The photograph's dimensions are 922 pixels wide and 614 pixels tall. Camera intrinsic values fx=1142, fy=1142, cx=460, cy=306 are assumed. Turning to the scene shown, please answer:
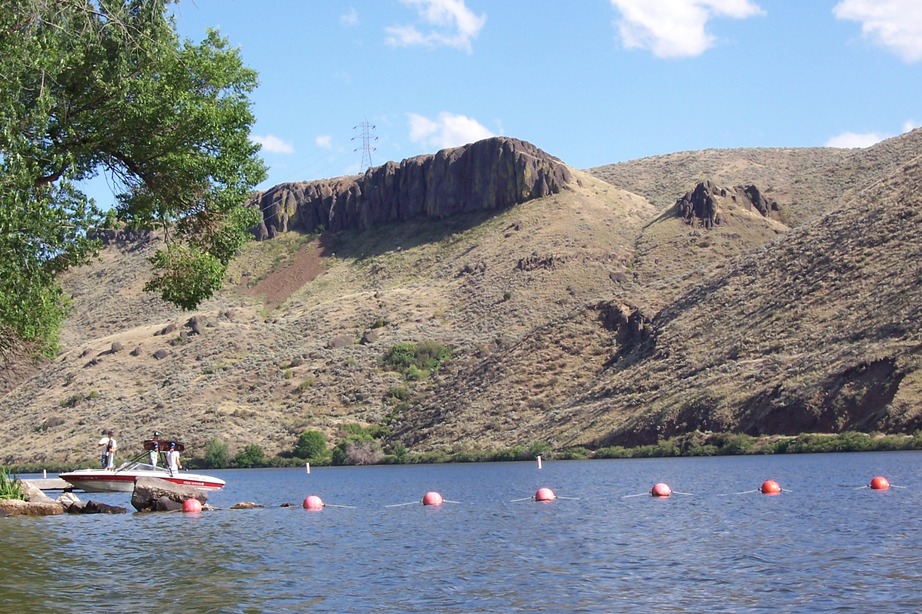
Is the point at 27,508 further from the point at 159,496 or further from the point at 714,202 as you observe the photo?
the point at 714,202

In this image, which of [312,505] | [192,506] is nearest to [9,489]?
[192,506]

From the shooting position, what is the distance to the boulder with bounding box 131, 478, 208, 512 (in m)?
37.5

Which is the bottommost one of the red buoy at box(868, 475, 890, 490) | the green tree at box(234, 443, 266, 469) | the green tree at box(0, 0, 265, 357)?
the red buoy at box(868, 475, 890, 490)

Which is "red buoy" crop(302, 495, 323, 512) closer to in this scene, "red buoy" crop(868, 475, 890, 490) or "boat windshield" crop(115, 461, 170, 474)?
"boat windshield" crop(115, 461, 170, 474)

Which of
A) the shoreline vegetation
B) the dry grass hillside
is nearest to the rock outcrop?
the dry grass hillside

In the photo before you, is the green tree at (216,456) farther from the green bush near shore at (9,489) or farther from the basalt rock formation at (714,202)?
the basalt rock formation at (714,202)

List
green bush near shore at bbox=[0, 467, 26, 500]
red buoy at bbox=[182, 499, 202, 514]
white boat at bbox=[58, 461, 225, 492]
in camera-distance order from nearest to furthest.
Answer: green bush near shore at bbox=[0, 467, 26, 500] → red buoy at bbox=[182, 499, 202, 514] → white boat at bbox=[58, 461, 225, 492]

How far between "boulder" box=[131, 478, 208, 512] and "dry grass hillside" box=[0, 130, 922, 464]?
40.3 meters

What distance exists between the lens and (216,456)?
3499 inches

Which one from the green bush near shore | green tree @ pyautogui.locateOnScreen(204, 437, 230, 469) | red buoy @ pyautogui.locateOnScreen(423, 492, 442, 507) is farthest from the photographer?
green tree @ pyautogui.locateOnScreen(204, 437, 230, 469)

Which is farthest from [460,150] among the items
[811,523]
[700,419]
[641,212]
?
[811,523]

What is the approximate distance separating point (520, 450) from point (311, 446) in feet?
63.4

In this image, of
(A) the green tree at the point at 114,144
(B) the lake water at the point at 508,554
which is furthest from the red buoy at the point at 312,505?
(A) the green tree at the point at 114,144

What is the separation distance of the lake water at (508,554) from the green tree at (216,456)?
46.5 meters
